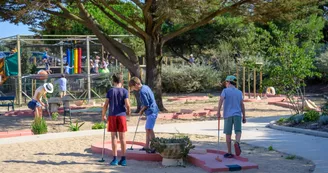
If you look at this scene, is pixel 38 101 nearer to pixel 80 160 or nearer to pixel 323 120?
pixel 80 160

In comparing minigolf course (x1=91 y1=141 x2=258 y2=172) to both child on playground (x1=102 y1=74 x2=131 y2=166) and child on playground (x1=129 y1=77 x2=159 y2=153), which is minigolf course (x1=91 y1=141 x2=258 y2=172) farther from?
child on playground (x1=102 y1=74 x2=131 y2=166)

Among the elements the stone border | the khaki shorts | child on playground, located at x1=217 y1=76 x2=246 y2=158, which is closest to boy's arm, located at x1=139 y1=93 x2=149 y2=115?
child on playground, located at x1=217 y1=76 x2=246 y2=158

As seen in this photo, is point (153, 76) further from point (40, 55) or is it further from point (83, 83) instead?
point (40, 55)

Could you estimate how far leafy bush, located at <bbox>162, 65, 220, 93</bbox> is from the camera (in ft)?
107

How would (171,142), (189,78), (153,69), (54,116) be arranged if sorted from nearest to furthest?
1. (171,142)
2. (54,116)
3. (153,69)
4. (189,78)

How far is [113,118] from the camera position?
9328 mm

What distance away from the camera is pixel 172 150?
9.01m

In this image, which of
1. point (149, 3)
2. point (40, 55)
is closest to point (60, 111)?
point (149, 3)

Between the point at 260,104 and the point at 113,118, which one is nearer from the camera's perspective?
the point at 113,118

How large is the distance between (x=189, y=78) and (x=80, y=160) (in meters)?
22.9

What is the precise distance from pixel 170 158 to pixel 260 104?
Answer: 14.1m

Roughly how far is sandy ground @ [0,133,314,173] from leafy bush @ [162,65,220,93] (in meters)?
20.2

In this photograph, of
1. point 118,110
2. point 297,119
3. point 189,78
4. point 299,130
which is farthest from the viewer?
point 189,78

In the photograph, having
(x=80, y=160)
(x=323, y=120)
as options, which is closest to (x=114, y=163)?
(x=80, y=160)
